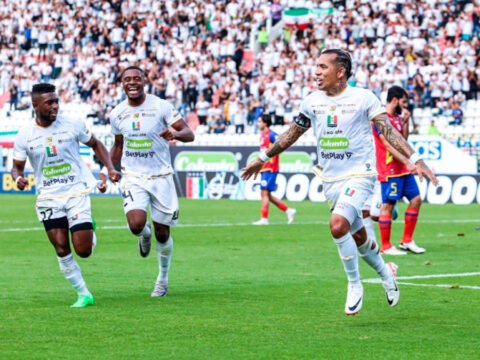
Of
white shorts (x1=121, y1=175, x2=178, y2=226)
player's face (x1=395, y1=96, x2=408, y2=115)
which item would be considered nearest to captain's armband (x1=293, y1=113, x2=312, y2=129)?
white shorts (x1=121, y1=175, x2=178, y2=226)

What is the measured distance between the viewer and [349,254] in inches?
416

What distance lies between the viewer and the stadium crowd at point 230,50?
4050 cm

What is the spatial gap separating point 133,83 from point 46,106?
1.33 m

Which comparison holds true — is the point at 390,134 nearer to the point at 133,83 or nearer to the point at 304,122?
the point at 304,122

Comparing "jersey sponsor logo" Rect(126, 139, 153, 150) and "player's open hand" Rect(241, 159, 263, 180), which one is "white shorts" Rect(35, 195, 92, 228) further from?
"player's open hand" Rect(241, 159, 263, 180)

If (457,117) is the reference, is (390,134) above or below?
above

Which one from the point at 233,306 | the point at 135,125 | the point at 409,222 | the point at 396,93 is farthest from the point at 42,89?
the point at 409,222

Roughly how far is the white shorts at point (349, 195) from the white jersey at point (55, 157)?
2629 millimetres

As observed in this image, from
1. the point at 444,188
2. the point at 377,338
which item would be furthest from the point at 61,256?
the point at 444,188

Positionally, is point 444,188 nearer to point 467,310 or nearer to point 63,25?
point 467,310

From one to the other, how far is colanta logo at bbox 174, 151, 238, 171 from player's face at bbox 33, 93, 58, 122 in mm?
25209

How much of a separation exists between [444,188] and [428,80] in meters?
7.37

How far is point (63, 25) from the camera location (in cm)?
5497

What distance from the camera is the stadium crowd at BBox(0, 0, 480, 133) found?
40.5 m
